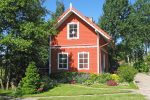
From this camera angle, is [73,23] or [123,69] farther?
[73,23]

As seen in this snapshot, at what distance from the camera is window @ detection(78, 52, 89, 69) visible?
33944mm

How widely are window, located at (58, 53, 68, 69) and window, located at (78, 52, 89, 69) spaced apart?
1.32m

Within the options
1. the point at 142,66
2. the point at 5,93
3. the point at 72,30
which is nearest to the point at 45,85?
the point at 5,93

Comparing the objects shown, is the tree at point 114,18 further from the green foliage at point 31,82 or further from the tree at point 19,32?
the green foliage at point 31,82

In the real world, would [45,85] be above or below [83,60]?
below

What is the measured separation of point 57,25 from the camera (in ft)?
114

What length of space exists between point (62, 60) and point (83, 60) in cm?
210

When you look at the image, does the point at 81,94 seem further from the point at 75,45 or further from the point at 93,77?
the point at 75,45

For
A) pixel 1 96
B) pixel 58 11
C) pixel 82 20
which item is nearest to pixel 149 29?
pixel 58 11

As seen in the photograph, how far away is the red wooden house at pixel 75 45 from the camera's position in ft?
111

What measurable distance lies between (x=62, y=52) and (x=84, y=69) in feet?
9.18

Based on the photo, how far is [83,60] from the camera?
3409 centimetres

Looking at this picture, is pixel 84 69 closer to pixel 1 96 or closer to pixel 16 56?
pixel 16 56

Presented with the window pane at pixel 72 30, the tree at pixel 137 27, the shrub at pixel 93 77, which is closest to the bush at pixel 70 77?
the shrub at pixel 93 77
